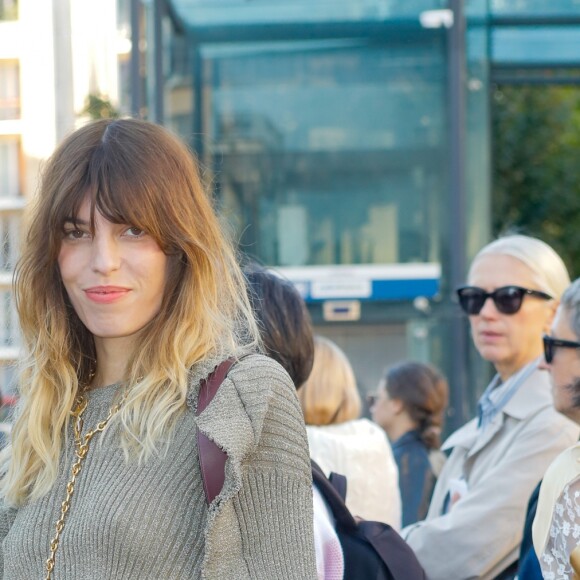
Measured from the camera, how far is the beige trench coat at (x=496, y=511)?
10.8ft

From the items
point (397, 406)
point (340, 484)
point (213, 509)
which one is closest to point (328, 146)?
point (397, 406)

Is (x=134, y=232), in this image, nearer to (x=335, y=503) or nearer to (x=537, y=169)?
(x=335, y=503)

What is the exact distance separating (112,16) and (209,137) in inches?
65.0

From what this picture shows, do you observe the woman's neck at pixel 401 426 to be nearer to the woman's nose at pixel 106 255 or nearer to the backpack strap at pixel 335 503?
the backpack strap at pixel 335 503

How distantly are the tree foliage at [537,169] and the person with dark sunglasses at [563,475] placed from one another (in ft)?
48.1

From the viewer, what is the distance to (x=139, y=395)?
2096mm

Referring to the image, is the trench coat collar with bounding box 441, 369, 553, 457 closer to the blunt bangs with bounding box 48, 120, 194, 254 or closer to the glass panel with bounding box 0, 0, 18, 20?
Answer: the blunt bangs with bounding box 48, 120, 194, 254

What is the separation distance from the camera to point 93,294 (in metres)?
2.18

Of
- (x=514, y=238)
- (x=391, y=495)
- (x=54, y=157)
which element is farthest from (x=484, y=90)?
(x=54, y=157)

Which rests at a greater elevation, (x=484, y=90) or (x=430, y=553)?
(x=484, y=90)

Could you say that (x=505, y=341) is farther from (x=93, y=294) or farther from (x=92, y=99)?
(x=92, y=99)

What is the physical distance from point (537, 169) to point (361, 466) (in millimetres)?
14898

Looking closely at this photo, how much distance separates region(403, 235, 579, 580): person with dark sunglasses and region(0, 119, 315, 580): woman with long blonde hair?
4.03 feet

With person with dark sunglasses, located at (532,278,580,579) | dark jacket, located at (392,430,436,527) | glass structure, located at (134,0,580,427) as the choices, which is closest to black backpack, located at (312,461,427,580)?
person with dark sunglasses, located at (532,278,580,579)
